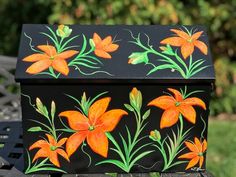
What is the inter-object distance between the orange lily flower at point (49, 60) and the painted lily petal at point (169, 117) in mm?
334

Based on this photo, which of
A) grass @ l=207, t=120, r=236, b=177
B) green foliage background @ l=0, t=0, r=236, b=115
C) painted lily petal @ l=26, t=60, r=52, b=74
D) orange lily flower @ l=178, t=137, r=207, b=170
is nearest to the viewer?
painted lily petal @ l=26, t=60, r=52, b=74

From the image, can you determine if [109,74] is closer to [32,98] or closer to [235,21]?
[32,98]

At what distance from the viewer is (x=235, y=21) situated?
3.78 m

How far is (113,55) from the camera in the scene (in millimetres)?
1456

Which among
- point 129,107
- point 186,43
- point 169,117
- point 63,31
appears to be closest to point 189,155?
point 169,117

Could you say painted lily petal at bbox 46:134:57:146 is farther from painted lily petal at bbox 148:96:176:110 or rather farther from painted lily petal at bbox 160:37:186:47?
painted lily petal at bbox 160:37:186:47

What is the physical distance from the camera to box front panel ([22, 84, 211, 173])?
1420 millimetres

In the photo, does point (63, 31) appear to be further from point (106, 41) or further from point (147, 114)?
point (147, 114)

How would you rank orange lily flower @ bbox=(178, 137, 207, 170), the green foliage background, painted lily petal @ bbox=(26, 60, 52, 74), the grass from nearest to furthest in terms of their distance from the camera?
painted lily petal @ bbox=(26, 60, 52, 74), orange lily flower @ bbox=(178, 137, 207, 170), the grass, the green foliage background

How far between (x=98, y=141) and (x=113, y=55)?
10.8 inches

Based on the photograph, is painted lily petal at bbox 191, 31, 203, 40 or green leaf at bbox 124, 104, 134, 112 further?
painted lily petal at bbox 191, 31, 203, 40

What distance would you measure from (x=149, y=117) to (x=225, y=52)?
2842 mm

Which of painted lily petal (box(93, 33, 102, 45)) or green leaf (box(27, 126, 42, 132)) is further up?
painted lily petal (box(93, 33, 102, 45))

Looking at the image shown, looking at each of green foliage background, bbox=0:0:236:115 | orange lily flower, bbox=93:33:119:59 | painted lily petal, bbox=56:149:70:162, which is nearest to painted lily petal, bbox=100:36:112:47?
orange lily flower, bbox=93:33:119:59
